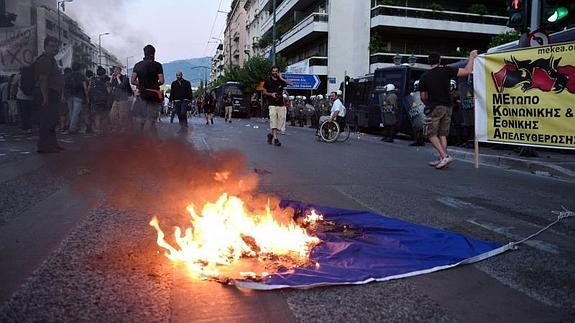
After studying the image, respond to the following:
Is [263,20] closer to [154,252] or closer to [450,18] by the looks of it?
[450,18]

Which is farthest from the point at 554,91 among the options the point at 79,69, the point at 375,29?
the point at 375,29

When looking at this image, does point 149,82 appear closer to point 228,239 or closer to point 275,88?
point 275,88

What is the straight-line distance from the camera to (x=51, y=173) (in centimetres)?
724

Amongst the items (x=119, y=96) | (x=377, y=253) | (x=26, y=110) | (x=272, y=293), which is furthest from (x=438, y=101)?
(x=26, y=110)

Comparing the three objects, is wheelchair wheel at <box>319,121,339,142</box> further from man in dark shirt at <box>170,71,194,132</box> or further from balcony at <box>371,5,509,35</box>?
balcony at <box>371,5,509,35</box>

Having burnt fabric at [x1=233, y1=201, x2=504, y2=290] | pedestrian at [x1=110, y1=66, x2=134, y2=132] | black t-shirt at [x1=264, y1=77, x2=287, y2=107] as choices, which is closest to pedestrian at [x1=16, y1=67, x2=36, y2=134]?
pedestrian at [x1=110, y1=66, x2=134, y2=132]

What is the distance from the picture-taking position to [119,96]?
47.3 feet

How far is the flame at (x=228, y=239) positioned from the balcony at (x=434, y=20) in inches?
1398

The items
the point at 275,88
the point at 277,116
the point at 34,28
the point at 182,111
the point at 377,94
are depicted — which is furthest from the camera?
the point at 377,94

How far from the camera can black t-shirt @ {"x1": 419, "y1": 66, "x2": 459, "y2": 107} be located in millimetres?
9125

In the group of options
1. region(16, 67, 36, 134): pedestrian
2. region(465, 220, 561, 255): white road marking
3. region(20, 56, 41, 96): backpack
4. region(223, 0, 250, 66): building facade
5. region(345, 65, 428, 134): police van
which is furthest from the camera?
region(223, 0, 250, 66): building facade

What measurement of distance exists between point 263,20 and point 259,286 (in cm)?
6647

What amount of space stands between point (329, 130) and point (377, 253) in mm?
11724

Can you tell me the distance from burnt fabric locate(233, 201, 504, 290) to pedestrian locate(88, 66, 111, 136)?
11334 millimetres
